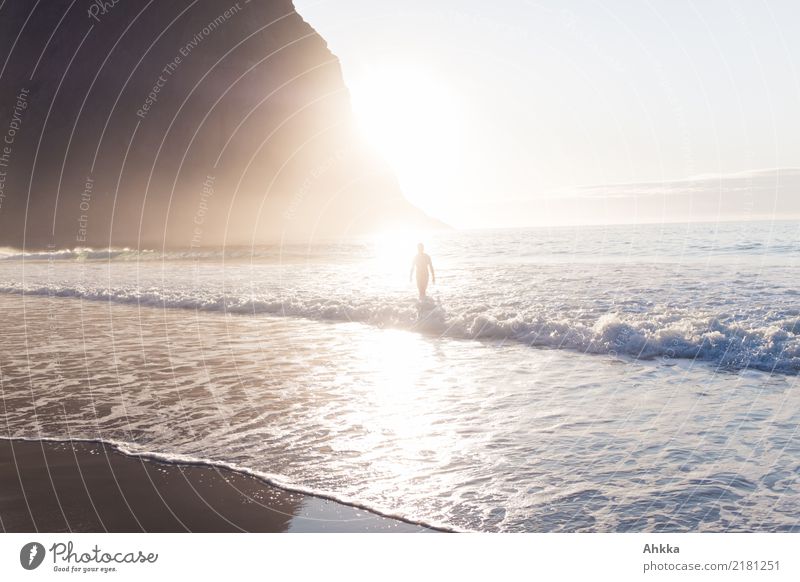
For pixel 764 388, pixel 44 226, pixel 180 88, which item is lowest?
pixel 764 388

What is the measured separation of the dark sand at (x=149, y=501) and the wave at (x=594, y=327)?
31.6 feet

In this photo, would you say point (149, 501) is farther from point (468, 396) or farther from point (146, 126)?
point (146, 126)

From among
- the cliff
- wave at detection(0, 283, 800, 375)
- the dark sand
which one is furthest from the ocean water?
the cliff

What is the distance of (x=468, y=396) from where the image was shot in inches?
398

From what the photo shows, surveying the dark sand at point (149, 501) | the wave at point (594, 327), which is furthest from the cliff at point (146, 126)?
the dark sand at point (149, 501)

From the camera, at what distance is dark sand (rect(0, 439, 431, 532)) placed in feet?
18.3

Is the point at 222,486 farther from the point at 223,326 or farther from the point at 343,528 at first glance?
the point at 223,326

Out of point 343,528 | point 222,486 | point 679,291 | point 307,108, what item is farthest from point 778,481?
point 307,108

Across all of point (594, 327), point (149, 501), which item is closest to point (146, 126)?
point (594, 327)

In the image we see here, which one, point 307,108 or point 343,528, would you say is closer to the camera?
point 343,528

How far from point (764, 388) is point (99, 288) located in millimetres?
29105

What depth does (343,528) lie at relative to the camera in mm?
5598
